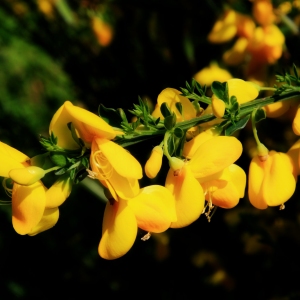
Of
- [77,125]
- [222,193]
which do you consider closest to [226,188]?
[222,193]

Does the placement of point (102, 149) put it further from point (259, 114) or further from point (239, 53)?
point (239, 53)

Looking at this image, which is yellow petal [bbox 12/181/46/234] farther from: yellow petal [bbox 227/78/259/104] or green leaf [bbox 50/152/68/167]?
yellow petal [bbox 227/78/259/104]

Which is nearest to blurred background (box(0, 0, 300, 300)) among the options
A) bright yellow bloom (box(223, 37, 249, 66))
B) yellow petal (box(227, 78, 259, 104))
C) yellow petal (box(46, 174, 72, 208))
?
bright yellow bloom (box(223, 37, 249, 66))

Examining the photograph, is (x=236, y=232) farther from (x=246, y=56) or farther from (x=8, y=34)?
(x=8, y=34)

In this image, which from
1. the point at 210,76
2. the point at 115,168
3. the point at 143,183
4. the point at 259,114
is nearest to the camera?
the point at 115,168

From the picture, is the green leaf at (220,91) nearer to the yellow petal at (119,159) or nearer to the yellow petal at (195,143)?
the yellow petal at (195,143)

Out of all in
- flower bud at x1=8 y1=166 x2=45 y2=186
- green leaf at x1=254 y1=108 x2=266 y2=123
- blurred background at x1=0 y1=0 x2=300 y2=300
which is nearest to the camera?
flower bud at x1=8 y1=166 x2=45 y2=186

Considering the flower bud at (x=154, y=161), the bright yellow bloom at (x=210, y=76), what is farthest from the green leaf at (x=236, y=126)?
the bright yellow bloom at (x=210, y=76)
